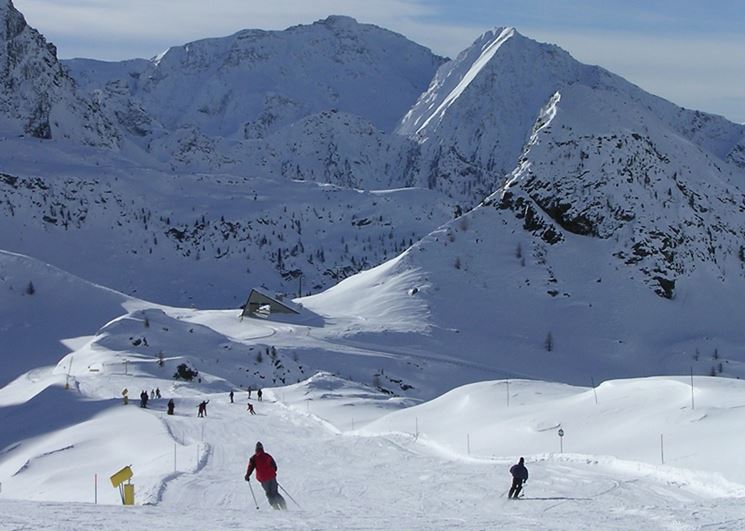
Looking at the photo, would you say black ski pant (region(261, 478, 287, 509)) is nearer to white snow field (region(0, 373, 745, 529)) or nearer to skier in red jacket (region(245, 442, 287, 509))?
skier in red jacket (region(245, 442, 287, 509))

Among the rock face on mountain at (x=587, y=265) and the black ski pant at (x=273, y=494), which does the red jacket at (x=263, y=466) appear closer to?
the black ski pant at (x=273, y=494)

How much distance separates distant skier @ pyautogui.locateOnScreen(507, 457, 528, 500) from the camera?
23.4 meters

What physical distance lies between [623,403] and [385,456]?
23.7 feet

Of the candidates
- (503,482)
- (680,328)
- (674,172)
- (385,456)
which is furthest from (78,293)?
(503,482)

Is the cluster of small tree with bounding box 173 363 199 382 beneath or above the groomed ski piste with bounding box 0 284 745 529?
beneath

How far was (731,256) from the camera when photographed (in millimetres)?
106625

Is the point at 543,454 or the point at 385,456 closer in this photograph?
the point at 543,454

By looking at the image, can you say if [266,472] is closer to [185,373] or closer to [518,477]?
[518,477]

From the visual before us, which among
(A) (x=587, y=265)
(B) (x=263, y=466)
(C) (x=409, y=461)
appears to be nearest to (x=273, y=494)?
(B) (x=263, y=466)

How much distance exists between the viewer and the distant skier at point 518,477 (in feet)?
76.8

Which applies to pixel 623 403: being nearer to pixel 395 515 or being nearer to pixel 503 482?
pixel 503 482

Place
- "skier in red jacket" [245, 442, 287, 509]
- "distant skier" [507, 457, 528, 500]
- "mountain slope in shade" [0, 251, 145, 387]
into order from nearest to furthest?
1. "skier in red jacket" [245, 442, 287, 509]
2. "distant skier" [507, 457, 528, 500]
3. "mountain slope in shade" [0, 251, 145, 387]

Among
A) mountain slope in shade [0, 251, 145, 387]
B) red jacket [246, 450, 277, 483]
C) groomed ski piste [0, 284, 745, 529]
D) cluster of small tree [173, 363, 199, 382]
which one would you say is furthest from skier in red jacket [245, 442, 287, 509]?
mountain slope in shade [0, 251, 145, 387]

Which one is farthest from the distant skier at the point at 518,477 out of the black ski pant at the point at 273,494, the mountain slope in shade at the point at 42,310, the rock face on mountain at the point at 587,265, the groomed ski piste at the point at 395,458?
the mountain slope in shade at the point at 42,310
